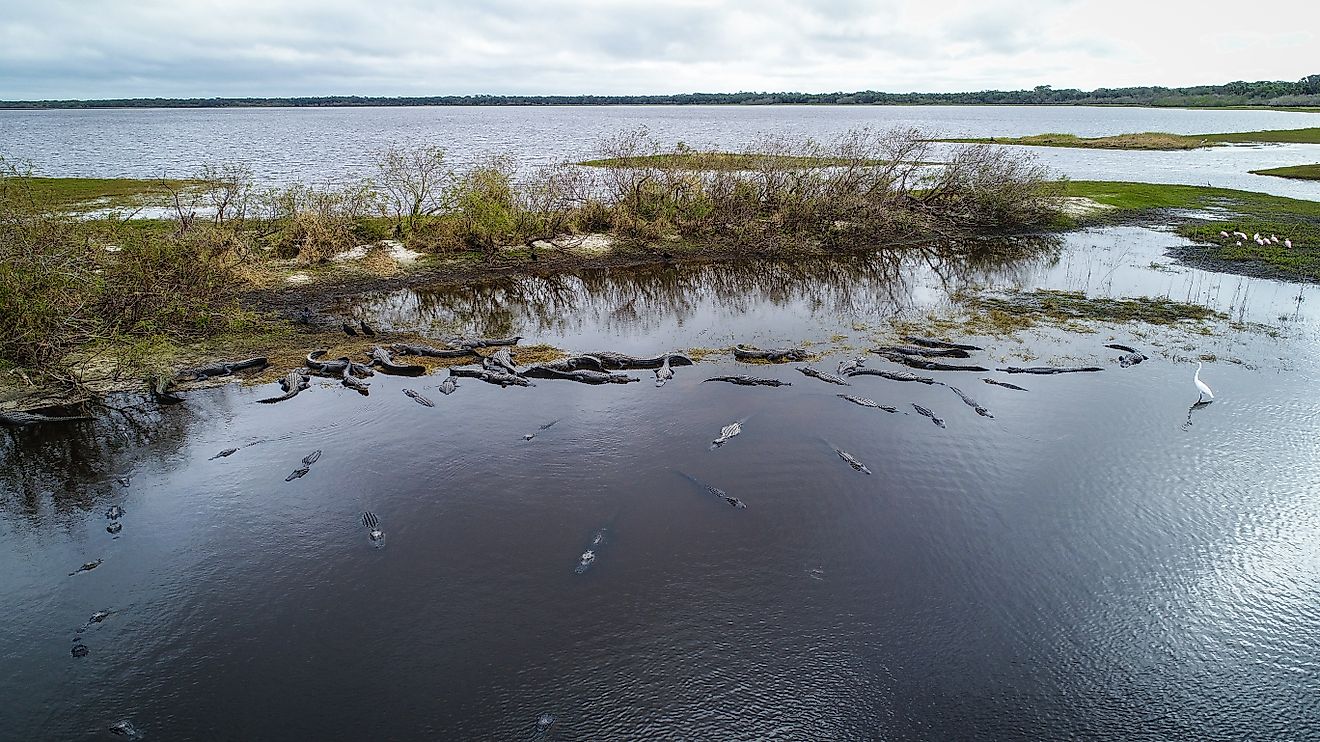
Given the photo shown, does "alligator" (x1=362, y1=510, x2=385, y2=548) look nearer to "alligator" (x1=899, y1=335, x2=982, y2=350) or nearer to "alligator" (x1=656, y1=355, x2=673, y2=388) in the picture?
"alligator" (x1=656, y1=355, x2=673, y2=388)

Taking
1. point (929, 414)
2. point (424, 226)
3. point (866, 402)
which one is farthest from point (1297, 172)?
point (424, 226)

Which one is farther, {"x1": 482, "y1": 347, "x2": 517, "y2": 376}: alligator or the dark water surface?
{"x1": 482, "y1": 347, "x2": 517, "y2": 376}: alligator

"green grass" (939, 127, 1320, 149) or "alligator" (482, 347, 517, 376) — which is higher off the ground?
"green grass" (939, 127, 1320, 149)

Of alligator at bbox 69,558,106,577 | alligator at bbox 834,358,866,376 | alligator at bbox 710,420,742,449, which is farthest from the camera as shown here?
alligator at bbox 834,358,866,376

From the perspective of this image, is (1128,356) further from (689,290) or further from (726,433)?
(689,290)

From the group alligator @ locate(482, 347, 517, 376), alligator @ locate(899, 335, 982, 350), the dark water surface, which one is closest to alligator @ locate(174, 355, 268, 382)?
the dark water surface

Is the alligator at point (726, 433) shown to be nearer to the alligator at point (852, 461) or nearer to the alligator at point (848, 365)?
the alligator at point (852, 461)

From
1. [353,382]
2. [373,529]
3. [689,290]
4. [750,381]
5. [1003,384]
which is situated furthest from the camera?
[689,290]
